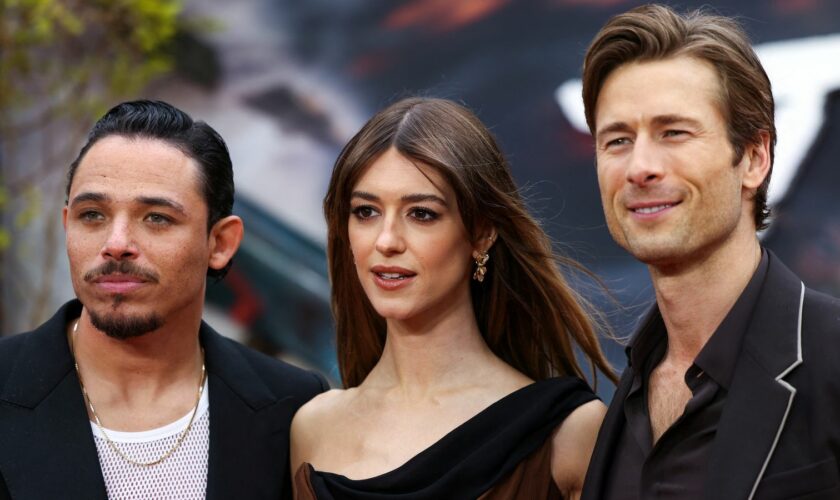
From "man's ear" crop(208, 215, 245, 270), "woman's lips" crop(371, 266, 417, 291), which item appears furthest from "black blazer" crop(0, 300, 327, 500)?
"woman's lips" crop(371, 266, 417, 291)

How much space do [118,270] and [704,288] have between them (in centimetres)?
169

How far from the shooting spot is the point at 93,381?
3.70 meters

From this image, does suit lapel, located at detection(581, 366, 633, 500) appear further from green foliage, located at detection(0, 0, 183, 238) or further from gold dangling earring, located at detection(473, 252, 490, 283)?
green foliage, located at detection(0, 0, 183, 238)

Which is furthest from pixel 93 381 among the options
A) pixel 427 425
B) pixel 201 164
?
pixel 427 425

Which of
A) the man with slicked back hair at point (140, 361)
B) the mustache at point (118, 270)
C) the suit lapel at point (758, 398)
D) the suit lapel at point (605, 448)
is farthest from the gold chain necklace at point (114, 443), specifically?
the suit lapel at point (758, 398)

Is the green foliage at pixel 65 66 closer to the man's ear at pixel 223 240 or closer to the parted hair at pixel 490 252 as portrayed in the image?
the man's ear at pixel 223 240

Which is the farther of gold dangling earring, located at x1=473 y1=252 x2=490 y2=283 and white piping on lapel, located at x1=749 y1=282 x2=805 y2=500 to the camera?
gold dangling earring, located at x1=473 y1=252 x2=490 y2=283

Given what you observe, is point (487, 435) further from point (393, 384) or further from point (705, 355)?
point (705, 355)

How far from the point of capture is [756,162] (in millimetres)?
3135

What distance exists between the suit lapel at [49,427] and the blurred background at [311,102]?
3.40 m

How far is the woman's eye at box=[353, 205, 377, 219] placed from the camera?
3693 millimetres

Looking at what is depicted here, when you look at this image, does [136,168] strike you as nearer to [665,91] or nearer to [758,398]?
[665,91]

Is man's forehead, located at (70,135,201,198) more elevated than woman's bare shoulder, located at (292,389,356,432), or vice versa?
man's forehead, located at (70,135,201,198)

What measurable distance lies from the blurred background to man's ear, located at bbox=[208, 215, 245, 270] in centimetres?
304
